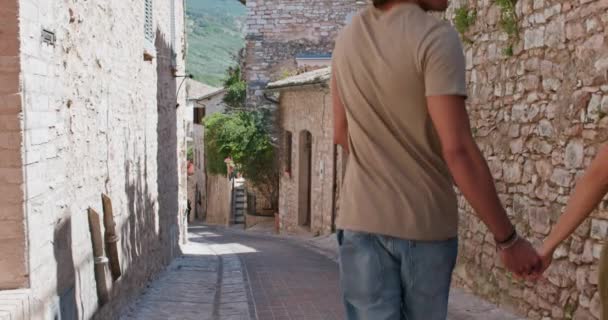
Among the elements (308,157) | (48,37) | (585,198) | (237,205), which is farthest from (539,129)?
(237,205)

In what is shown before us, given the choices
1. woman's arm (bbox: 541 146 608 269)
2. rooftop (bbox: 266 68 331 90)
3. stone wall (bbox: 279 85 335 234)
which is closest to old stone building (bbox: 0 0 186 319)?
woman's arm (bbox: 541 146 608 269)

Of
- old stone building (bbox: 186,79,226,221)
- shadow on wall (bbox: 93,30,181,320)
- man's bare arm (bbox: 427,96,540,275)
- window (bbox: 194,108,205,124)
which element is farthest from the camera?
window (bbox: 194,108,205,124)

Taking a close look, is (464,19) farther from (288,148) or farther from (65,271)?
(288,148)

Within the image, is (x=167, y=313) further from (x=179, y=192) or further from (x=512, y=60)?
(x=179, y=192)

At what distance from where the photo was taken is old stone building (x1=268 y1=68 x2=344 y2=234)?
1648 cm

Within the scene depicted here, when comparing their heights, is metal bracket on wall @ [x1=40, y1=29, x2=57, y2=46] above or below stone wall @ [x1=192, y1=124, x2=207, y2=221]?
above

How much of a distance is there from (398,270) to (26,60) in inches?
111

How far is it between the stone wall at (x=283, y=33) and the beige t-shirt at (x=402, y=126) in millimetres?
21829

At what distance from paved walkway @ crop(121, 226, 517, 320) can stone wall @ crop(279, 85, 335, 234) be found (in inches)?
116

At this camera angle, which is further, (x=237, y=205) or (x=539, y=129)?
(x=237, y=205)

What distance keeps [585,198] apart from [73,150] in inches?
158

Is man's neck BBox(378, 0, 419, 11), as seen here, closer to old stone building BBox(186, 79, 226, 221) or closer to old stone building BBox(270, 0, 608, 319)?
old stone building BBox(270, 0, 608, 319)

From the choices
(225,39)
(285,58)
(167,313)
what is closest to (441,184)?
(167,313)

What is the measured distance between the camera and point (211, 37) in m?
113
